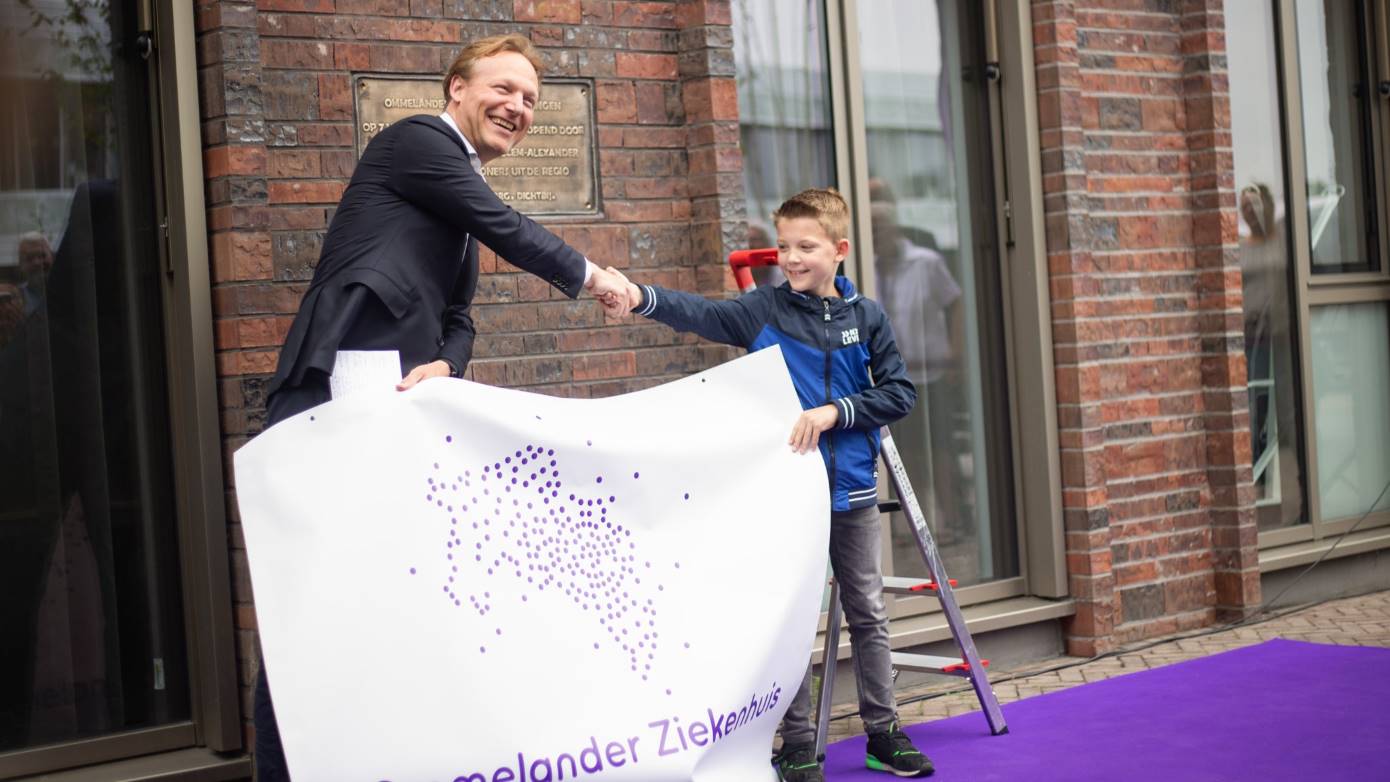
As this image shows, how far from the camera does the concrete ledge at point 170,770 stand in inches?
186

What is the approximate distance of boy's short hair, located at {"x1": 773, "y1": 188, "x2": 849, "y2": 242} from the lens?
15.6 ft

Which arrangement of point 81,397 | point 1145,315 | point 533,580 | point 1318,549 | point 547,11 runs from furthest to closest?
point 1318,549, point 1145,315, point 547,11, point 81,397, point 533,580

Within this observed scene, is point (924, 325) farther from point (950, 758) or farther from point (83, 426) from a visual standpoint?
point (83, 426)

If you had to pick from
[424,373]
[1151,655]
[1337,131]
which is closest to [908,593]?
[1151,655]

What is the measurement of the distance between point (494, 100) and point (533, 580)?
49.1 inches

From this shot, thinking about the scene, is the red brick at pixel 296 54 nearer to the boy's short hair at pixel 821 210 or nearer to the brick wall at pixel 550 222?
the brick wall at pixel 550 222

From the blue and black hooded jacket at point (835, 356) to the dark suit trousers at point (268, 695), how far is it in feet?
4.34

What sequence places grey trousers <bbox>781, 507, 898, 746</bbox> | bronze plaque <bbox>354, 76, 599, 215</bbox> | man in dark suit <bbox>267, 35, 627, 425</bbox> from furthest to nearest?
1. bronze plaque <bbox>354, 76, 599, 215</bbox>
2. grey trousers <bbox>781, 507, 898, 746</bbox>
3. man in dark suit <bbox>267, 35, 627, 425</bbox>

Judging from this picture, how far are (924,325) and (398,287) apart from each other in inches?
133

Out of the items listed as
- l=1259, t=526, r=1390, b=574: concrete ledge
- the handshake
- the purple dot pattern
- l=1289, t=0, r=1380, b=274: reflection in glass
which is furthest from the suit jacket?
l=1289, t=0, r=1380, b=274: reflection in glass

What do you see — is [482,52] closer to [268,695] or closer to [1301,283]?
[268,695]

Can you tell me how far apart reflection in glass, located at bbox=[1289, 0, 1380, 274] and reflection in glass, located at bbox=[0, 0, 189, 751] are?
5.94 metres

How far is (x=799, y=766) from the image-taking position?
4832 millimetres

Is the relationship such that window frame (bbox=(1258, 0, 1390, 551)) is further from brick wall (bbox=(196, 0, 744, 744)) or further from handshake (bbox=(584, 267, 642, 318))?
handshake (bbox=(584, 267, 642, 318))
